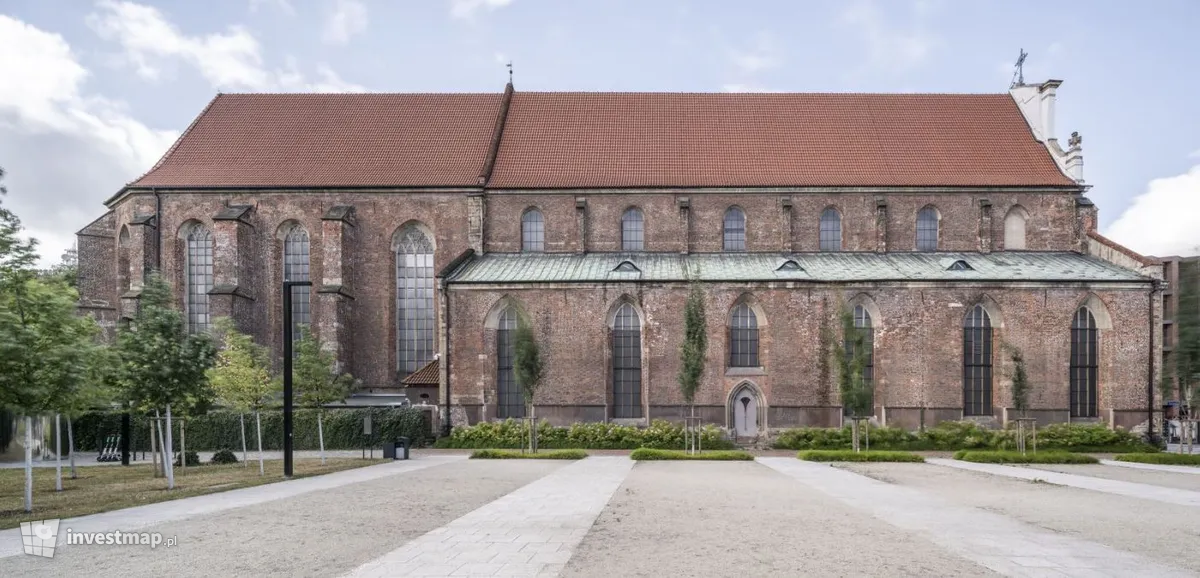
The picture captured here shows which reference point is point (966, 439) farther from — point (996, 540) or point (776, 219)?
point (996, 540)

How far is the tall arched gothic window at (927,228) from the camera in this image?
3800 centimetres

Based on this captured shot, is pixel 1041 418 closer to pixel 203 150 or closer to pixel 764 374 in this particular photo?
pixel 764 374

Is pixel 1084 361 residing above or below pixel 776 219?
below

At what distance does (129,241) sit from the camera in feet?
126

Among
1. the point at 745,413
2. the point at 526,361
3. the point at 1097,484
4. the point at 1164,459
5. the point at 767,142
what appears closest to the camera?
the point at 1097,484

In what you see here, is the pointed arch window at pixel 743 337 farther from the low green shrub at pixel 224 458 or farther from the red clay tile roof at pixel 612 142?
the low green shrub at pixel 224 458

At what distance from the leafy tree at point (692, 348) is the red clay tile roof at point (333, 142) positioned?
1335 centimetres

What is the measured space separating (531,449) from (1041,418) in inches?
864

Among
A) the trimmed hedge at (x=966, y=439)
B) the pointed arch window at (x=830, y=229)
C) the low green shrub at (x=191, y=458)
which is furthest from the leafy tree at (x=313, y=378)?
the pointed arch window at (x=830, y=229)

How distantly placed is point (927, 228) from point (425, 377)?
1001 inches

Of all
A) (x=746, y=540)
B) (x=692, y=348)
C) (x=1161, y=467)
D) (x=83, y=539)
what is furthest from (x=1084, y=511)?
(x=83, y=539)

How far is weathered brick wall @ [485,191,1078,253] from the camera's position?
37.7 metres

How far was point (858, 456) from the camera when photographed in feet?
88.4

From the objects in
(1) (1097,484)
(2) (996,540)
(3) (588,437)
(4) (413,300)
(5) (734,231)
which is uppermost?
(5) (734,231)
